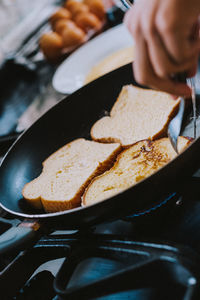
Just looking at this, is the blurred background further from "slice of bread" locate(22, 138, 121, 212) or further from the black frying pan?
"slice of bread" locate(22, 138, 121, 212)

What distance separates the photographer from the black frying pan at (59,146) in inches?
22.3

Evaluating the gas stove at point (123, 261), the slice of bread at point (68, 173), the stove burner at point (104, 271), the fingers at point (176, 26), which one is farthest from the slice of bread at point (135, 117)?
the fingers at point (176, 26)

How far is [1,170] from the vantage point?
874mm

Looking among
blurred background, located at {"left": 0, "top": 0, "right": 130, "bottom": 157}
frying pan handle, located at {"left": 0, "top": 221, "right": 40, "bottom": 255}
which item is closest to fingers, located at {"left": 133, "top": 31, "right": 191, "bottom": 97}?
frying pan handle, located at {"left": 0, "top": 221, "right": 40, "bottom": 255}

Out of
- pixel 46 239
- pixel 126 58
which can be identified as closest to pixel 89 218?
pixel 46 239

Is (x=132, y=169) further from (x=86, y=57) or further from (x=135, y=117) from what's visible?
(x=86, y=57)

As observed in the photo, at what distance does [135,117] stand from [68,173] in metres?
0.27

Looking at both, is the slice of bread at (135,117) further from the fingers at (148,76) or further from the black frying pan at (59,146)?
the fingers at (148,76)

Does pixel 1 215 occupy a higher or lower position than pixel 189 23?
lower

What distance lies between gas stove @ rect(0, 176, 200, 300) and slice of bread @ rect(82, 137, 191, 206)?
0.25 feet

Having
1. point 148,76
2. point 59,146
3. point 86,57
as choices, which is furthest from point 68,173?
point 86,57

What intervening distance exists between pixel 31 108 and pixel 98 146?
607 millimetres

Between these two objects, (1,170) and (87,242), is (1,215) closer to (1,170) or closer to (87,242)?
(1,170)

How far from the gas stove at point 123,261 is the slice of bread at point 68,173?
0.10 meters
